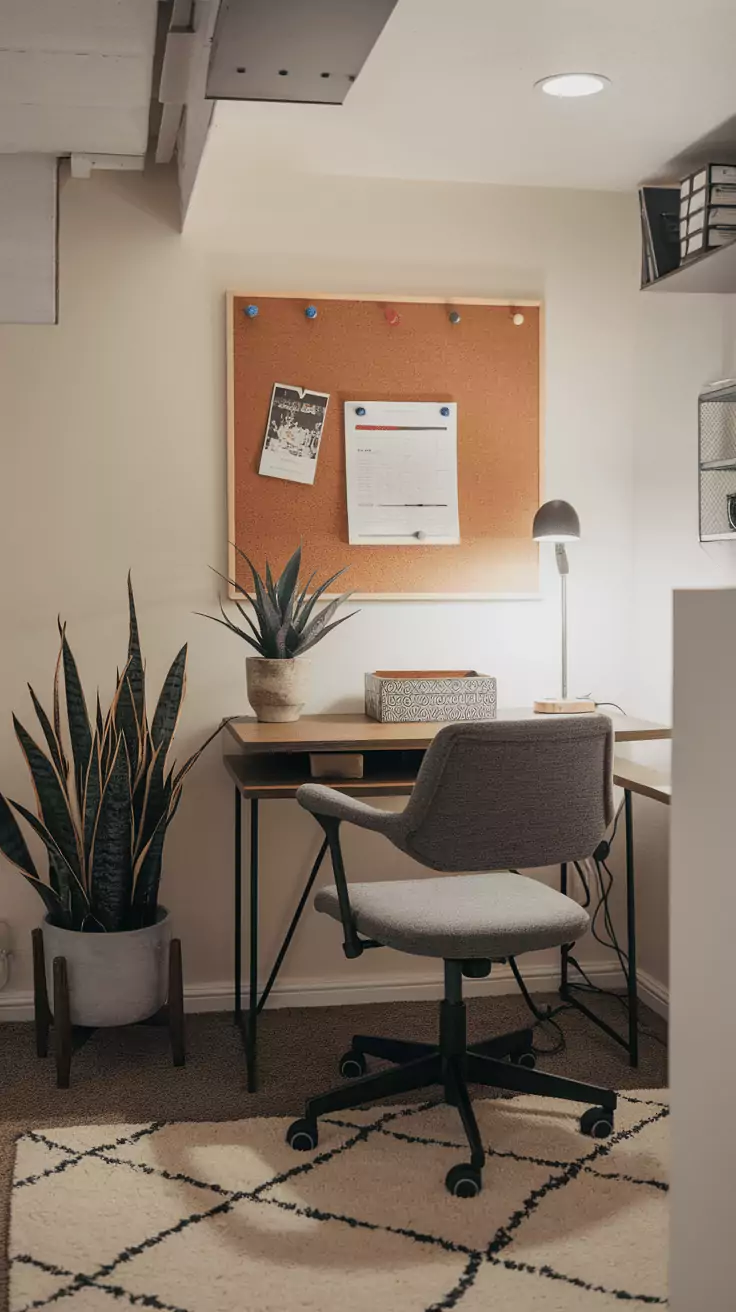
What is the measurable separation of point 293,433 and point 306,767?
0.92 m

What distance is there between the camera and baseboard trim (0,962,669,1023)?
10.9 ft

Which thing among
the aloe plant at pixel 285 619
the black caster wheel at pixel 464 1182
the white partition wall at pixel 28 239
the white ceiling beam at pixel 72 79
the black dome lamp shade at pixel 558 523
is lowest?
the black caster wheel at pixel 464 1182

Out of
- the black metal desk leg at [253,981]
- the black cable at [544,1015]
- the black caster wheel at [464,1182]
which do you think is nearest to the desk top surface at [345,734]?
the black metal desk leg at [253,981]

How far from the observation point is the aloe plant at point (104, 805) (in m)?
2.93

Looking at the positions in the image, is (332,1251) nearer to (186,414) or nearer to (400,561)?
(400,561)

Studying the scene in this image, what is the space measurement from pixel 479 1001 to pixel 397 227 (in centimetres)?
214

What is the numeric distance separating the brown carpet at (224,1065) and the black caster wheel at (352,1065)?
4cm

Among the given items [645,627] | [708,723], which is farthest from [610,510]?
[708,723]

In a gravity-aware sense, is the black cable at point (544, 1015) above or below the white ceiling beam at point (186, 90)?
below

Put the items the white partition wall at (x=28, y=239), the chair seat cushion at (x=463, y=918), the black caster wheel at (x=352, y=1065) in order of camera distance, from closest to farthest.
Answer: the chair seat cushion at (x=463, y=918) → the black caster wheel at (x=352, y=1065) → the white partition wall at (x=28, y=239)

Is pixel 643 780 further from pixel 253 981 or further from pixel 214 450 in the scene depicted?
pixel 214 450

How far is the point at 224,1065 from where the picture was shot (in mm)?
2965

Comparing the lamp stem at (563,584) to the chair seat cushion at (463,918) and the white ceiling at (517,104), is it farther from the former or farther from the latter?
the white ceiling at (517,104)

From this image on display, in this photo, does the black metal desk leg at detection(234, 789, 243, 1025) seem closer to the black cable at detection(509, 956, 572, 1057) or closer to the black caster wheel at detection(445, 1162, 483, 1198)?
the black cable at detection(509, 956, 572, 1057)
